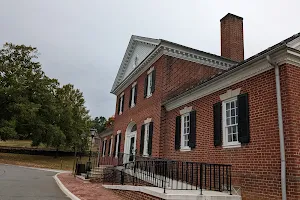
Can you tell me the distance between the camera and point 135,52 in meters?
19.1

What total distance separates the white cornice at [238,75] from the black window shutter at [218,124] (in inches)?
28.0

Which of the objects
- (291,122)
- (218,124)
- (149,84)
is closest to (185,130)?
(218,124)

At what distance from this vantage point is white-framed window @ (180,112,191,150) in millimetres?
→ 11635

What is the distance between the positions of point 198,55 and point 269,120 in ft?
26.2

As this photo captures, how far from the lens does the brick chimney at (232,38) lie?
16859mm

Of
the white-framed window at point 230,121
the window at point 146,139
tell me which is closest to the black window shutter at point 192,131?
the white-framed window at point 230,121

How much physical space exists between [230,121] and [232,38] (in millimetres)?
9667

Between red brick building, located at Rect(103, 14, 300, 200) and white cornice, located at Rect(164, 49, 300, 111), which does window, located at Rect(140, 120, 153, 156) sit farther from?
white cornice, located at Rect(164, 49, 300, 111)

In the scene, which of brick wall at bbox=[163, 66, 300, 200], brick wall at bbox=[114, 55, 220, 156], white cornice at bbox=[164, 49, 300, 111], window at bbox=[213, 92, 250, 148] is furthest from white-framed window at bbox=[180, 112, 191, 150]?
brick wall at bbox=[163, 66, 300, 200]

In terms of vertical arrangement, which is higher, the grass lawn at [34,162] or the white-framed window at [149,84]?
the white-framed window at [149,84]

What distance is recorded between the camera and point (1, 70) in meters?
32.9

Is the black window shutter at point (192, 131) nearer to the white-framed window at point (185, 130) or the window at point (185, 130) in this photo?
the white-framed window at point (185, 130)

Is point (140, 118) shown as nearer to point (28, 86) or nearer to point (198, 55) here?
point (198, 55)

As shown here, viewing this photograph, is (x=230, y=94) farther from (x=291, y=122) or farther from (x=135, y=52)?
(x=135, y=52)
